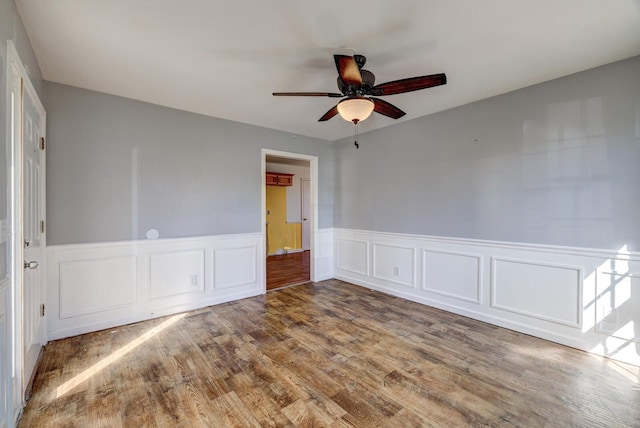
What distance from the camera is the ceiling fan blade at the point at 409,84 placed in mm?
2016

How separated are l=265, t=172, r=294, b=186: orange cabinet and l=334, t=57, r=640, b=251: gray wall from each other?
346cm

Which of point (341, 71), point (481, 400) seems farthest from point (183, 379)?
point (341, 71)

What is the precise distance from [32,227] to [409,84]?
3.10 m

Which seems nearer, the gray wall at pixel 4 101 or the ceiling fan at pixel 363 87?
the gray wall at pixel 4 101

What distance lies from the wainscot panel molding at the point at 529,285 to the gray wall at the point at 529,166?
5.9 inches

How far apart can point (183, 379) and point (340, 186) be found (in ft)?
11.8

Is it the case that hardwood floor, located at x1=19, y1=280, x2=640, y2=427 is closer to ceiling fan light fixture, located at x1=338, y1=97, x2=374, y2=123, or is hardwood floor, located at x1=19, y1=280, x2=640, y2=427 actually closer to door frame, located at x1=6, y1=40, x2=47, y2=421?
door frame, located at x1=6, y1=40, x2=47, y2=421

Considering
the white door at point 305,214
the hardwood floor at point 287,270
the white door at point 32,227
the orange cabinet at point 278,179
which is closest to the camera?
the white door at point 32,227

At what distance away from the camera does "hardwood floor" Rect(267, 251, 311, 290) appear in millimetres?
4820

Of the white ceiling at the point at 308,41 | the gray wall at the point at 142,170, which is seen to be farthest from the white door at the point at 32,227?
the white ceiling at the point at 308,41

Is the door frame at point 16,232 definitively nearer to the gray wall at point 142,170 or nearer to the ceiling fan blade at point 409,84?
the gray wall at point 142,170

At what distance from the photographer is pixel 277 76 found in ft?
8.54

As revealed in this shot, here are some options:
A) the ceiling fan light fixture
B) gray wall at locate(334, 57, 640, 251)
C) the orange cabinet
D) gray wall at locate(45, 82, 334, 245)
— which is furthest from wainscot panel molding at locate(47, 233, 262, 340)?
the orange cabinet

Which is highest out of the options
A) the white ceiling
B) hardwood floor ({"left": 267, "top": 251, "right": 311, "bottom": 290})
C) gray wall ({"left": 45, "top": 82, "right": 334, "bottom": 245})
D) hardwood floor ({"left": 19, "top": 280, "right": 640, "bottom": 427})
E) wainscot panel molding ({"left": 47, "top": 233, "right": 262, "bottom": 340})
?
the white ceiling
